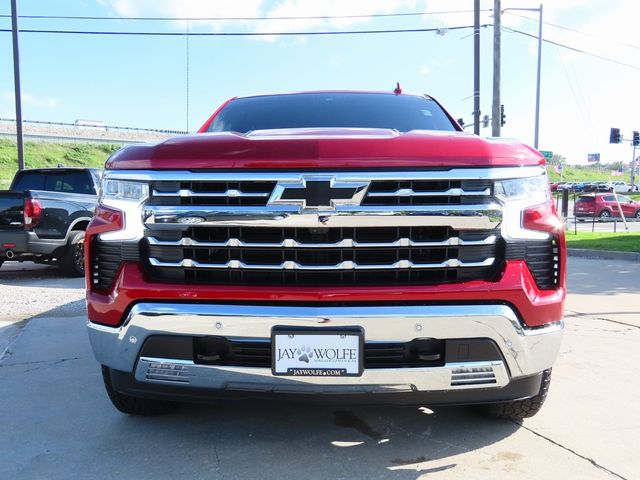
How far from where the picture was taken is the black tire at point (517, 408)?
2.80 meters

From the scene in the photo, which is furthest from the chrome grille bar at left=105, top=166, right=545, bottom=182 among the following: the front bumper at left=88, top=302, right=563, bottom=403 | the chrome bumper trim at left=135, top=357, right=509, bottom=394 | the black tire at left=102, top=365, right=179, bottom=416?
the black tire at left=102, top=365, right=179, bottom=416

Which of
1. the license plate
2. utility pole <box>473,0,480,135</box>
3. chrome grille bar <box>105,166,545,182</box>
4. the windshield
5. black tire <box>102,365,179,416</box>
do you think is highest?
utility pole <box>473,0,480,135</box>

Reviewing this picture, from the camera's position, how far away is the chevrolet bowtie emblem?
92.1 inches

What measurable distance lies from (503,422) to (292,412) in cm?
117

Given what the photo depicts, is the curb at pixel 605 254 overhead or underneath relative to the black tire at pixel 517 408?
underneath

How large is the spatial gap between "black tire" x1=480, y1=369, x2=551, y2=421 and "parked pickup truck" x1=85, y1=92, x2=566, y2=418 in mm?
353

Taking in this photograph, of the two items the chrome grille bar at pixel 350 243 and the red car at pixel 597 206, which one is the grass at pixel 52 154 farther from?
the chrome grille bar at pixel 350 243

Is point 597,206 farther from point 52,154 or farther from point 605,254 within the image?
point 52,154

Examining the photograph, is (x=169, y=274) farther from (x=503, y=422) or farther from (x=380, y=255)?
(x=503, y=422)

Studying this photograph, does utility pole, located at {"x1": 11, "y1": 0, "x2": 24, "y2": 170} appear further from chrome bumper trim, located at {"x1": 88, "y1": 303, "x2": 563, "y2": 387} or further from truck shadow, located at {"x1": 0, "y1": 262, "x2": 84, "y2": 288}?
chrome bumper trim, located at {"x1": 88, "y1": 303, "x2": 563, "y2": 387}

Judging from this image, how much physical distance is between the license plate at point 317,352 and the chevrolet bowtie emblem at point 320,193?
53 cm

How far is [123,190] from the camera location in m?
2.53

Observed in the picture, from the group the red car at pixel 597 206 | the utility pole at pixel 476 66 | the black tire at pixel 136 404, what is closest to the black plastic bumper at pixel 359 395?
the black tire at pixel 136 404

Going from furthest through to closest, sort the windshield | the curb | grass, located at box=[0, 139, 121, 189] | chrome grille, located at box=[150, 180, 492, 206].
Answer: grass, located at box=[0, 139, 121, 189], the curb, the windshield, chrome grille, located at box=[150, 180, 492, 206]
